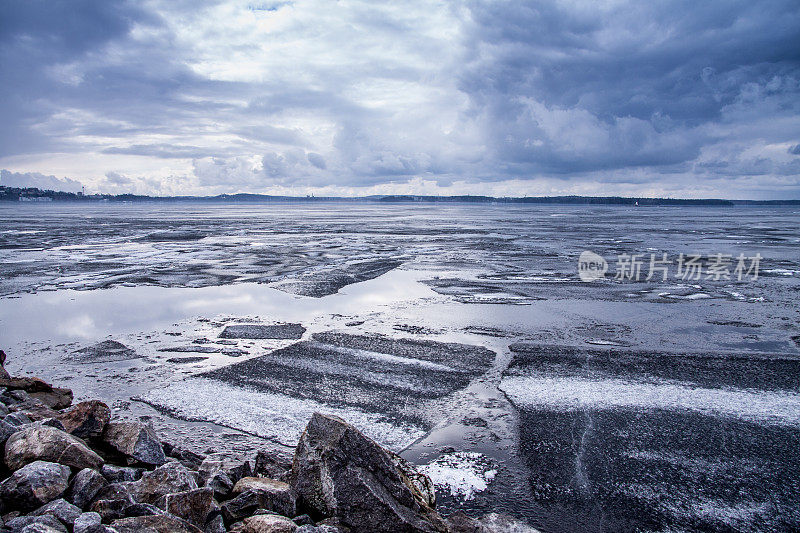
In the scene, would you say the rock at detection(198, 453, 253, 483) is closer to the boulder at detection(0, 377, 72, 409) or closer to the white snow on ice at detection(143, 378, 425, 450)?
the white snow on ice at detection(143, 378, 425, 450)

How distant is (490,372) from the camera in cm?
696

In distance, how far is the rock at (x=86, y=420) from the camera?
4336mm

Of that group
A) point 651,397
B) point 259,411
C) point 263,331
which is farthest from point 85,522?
point 263,331

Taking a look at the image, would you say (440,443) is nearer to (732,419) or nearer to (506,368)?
(506,368)

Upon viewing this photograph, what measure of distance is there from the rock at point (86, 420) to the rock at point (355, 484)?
1.94m

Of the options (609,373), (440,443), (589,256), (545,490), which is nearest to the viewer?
(545,490)

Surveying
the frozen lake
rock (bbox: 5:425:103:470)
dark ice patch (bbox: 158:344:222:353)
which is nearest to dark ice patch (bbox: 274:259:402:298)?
the frozen lake

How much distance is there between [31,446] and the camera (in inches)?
148

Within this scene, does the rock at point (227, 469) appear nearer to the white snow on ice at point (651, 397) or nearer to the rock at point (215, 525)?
the rock at point (215, 525)

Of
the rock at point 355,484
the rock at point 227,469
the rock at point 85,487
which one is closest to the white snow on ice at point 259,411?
the rock at point 227,469

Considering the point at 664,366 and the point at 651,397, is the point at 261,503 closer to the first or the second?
the point at 651,397

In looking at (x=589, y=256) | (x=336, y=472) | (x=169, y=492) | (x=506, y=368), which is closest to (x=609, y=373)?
(x=506, y=368)

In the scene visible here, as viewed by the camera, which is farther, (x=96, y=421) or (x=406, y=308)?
(x=406, y=308)

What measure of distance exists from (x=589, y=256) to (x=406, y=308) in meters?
12.7
